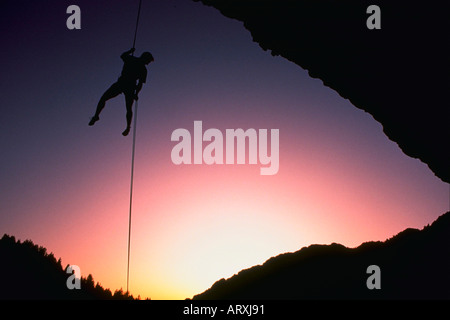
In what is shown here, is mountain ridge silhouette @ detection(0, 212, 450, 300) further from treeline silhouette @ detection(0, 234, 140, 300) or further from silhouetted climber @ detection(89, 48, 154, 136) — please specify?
silhouetted climber @ detection(89, 48, 154, 136)

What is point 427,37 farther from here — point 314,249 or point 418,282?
point 314,249

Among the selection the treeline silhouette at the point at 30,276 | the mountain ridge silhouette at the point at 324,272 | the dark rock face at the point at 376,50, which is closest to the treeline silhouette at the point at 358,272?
the mountain ridge silhouette at the point at 324,272

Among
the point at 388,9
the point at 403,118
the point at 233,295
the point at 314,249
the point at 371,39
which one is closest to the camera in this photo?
the point at 388,9

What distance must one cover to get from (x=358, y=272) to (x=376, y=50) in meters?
8.11

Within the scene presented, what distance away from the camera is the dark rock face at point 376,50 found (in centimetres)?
740

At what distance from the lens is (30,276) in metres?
16.0

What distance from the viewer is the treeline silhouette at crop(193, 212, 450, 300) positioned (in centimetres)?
1039

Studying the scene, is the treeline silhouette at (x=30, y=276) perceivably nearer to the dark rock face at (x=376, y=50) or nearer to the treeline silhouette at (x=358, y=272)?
the treeline silhouette at (x=358, y=272)

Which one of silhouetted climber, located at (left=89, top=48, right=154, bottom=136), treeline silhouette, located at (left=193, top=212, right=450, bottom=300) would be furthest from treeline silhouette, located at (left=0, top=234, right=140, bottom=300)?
silhouetted climber, located at (left=89, top=48, right=154, bottom=136)

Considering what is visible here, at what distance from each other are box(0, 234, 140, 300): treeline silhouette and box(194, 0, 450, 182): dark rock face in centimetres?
1316
